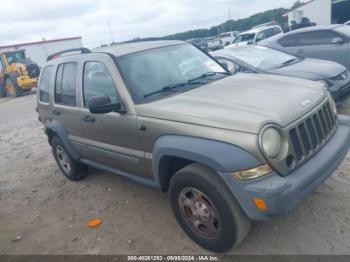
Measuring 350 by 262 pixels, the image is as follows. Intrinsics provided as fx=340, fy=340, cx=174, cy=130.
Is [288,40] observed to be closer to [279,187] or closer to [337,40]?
[337,40]

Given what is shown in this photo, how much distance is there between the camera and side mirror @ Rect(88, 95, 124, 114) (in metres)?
3.45

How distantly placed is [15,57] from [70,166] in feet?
61.8

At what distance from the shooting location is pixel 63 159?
5.55 metres

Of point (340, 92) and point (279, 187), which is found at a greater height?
point (279, 187)

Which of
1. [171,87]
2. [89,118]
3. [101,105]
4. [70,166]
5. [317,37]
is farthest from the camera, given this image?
[317,37]

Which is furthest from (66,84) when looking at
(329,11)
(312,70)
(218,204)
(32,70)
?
(329,11)

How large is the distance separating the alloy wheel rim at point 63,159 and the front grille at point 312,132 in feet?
12.1

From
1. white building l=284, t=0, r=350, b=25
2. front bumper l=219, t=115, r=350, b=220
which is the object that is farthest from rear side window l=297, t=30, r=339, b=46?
white building l=284, t=0, r=350, b=25

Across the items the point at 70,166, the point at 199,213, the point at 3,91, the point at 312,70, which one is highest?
the point at 312,70

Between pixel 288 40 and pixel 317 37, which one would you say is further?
pixel 288 40

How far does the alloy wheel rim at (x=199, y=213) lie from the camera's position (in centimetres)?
304

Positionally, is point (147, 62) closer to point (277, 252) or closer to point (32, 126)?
point (277, 252)

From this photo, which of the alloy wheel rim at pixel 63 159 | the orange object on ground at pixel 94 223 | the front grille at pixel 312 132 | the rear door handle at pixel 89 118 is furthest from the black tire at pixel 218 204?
the alloy wheel rim at pixel 63 159

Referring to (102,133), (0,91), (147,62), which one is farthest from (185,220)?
(0,91)
